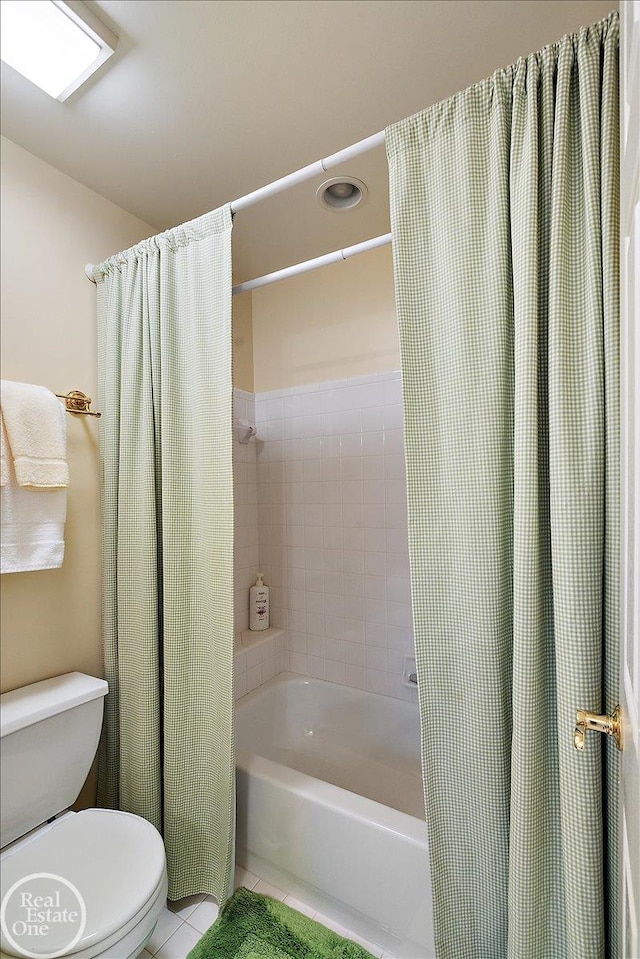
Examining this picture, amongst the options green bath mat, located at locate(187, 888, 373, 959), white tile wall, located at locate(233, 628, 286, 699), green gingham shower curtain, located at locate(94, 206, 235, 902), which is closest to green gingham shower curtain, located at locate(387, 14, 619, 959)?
green bath mat, located at locate(187, 888, 373, 959)

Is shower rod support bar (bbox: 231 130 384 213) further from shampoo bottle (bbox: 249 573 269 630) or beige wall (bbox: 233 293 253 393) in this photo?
shampoo bottle (bbox: 249 573 269 630)

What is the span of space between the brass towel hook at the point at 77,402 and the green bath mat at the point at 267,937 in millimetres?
1474

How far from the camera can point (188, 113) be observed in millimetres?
1149

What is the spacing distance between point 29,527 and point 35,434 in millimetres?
226

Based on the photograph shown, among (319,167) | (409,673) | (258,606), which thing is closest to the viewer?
(319,167)

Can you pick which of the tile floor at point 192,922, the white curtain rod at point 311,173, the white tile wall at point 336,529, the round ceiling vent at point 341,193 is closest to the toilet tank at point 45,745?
the tile floor at point 192,922

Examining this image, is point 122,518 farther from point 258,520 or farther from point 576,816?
point 576,816

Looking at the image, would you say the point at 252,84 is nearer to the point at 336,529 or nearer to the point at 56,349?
the point at 56,349

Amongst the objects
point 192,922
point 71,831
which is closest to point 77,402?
point 71,831

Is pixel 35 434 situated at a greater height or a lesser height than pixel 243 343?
lesser

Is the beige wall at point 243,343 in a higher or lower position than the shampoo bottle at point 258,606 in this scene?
higher

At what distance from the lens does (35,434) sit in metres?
1.06

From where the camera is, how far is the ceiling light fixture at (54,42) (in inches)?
30.2

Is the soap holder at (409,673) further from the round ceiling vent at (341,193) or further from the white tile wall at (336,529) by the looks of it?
the round ceiling vent at (341,193)
